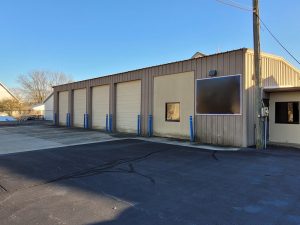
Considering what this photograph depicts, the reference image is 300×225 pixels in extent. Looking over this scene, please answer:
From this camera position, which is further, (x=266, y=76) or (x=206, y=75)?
(x=206, y=75)

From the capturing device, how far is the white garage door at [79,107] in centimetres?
2266

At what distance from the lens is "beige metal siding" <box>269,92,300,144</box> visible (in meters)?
11.8

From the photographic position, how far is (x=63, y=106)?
84.5 feet

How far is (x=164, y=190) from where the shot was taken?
5.45 meters

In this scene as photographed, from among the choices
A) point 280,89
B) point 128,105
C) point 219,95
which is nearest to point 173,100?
point 219,95

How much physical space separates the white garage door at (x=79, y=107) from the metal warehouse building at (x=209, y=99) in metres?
4.46

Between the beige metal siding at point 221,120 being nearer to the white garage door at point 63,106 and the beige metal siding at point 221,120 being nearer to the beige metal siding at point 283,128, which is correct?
the beige metal siding at point 283,128

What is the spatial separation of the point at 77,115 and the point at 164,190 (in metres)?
19.3

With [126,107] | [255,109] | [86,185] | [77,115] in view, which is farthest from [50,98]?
[86,185]

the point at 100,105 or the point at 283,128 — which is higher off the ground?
the point at 100,105

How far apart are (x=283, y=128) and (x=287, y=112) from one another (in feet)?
2.40

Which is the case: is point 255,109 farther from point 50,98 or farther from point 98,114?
point 50,98

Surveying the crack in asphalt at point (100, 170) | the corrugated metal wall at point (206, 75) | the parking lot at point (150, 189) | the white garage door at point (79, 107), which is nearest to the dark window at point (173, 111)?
the corrugated metal wall at point (206, 75)

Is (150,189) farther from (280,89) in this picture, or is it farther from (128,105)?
(128,105)
